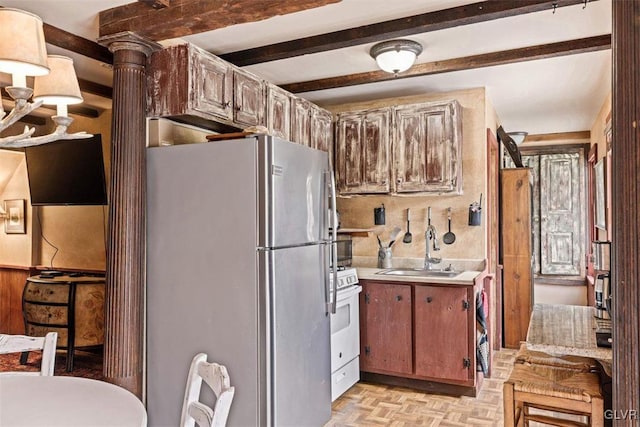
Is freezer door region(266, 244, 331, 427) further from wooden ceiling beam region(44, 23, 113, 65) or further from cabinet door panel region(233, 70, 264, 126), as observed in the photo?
wooden ceiling beam region(44, 23, 113, 65)

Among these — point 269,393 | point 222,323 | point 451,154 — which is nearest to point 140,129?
point 222,323

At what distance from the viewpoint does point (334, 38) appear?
2920 millimetres

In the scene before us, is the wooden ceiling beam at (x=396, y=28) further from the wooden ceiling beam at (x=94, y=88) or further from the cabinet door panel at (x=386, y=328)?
the cabinet door panel at (x=386, y=328)

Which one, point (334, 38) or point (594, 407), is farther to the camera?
point (334, 38)

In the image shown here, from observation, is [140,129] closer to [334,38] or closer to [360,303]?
[334,38]

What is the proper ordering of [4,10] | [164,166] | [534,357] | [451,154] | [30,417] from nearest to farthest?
[30,417] → [4,10] → [534,357] → [164,166] → [451,154]

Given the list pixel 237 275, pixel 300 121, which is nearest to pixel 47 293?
pixel 237 275

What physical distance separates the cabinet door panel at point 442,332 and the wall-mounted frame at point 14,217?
160 inches

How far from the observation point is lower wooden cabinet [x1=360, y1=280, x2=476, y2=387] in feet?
11.4

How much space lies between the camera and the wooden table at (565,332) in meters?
1.88

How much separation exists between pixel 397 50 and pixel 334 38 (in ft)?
1.46

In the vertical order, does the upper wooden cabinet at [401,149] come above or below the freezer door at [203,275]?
above

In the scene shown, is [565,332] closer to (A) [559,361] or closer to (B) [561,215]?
(A) [559,361]

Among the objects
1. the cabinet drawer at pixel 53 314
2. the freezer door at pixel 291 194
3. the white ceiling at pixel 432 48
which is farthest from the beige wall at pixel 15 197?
the freezer door at pixel 291 194
